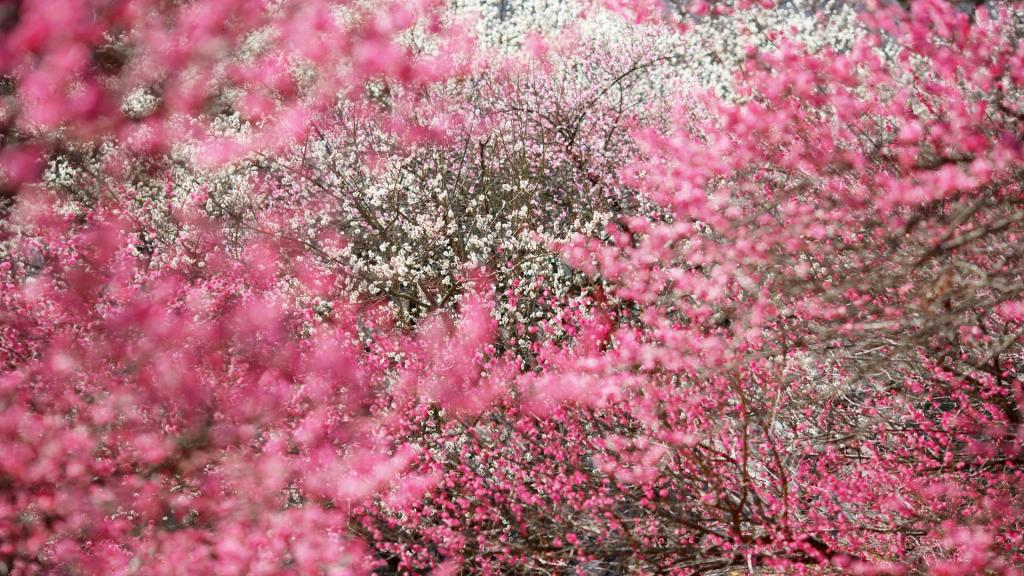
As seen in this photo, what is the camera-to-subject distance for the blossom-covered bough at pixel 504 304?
5949 millimetres

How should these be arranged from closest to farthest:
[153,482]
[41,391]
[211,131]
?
[153,482]
[41,391]
[211,131]

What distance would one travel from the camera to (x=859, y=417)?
27.8 feet

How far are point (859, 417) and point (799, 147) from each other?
10.8 feet

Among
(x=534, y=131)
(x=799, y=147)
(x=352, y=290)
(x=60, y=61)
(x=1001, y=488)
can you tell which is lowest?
(x=1001, y=488)

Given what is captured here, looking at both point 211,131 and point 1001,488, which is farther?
A: point 211,131

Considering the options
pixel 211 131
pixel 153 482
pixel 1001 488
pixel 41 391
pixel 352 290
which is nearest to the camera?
pixel 1001 488

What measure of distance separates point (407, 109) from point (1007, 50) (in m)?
9.36

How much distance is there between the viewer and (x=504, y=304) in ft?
34.2

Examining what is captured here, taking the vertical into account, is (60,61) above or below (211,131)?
above

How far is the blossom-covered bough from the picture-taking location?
234 inches

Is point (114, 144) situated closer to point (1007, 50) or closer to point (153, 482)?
point (153, 482)

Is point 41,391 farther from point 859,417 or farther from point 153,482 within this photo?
point 859,417

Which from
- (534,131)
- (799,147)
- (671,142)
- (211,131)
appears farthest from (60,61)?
(799,147)

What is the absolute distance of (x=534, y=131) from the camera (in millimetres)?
12938
